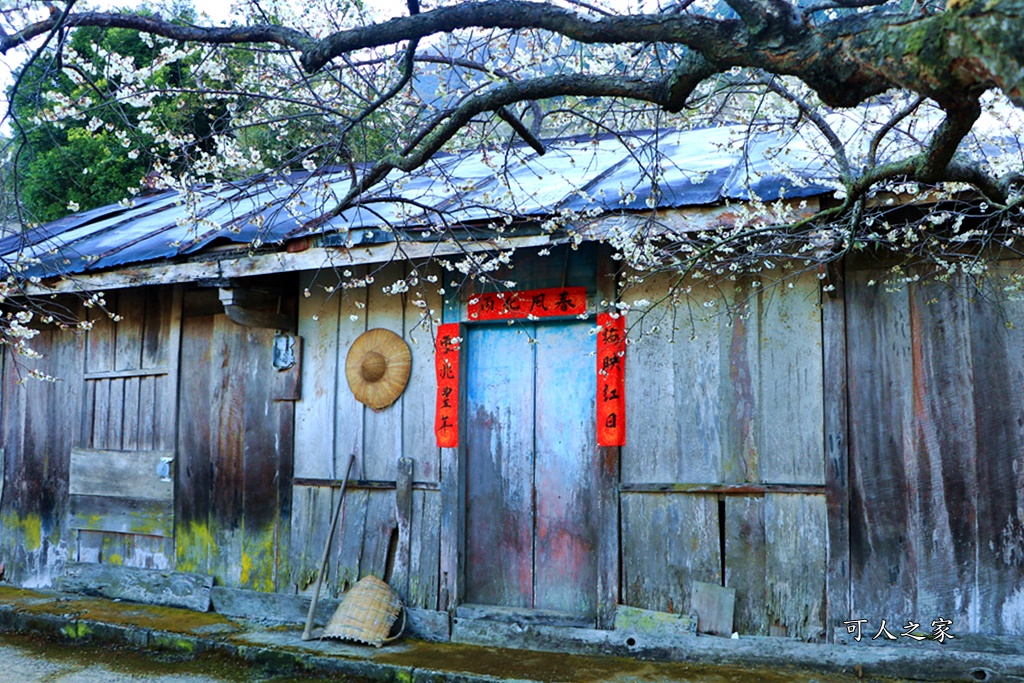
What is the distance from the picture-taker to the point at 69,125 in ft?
50.9

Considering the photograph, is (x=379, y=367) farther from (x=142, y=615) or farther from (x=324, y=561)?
(x=142, y=615)

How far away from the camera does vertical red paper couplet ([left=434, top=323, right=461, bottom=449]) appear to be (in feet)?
25.0

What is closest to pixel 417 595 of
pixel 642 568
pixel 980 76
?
pixel 642 568

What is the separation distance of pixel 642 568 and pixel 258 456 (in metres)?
3.83

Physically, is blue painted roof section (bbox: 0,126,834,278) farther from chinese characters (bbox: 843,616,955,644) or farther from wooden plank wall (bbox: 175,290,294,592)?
chinese characters (bbox: 843,616,955,644)

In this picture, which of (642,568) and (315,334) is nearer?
(642,568)

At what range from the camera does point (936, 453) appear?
6051mm

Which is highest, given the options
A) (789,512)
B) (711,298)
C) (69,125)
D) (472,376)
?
(69,125)

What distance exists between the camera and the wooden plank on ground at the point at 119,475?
9305 millimetres

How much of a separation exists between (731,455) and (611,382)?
1051 mm

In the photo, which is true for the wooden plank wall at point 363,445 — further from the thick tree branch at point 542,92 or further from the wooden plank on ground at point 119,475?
the thick tree branch at point 542,92

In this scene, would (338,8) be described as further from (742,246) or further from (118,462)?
(118,462)

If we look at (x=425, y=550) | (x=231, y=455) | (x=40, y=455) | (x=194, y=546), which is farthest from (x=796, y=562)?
(x=40, y=455)

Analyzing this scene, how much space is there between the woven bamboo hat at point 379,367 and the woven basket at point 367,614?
1.55m
